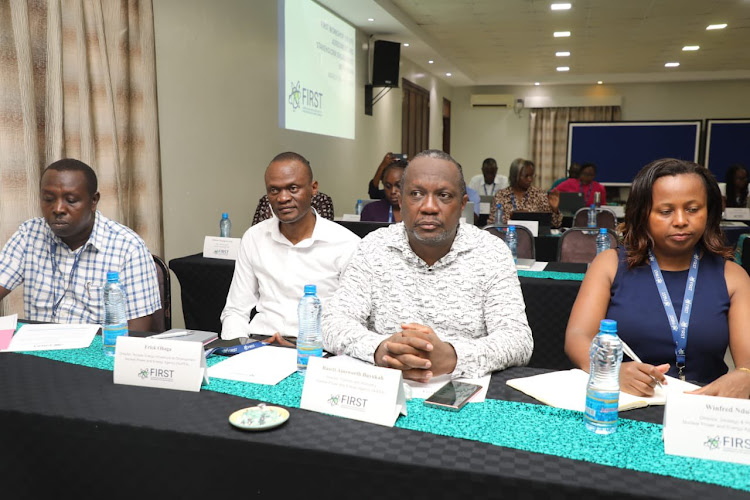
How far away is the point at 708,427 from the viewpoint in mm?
1016

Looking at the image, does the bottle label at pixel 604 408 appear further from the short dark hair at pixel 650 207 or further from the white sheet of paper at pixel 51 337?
the white sheet of paper at pixel 51 337

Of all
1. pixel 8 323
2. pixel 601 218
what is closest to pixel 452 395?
pixel 8 323

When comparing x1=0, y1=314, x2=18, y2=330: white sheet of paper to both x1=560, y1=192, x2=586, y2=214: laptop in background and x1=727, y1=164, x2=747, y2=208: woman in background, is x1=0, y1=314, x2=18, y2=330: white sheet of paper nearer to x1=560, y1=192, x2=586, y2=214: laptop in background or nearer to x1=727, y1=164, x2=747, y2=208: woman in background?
x1=560, y1=192, x2=586, y2=214: laptop in background

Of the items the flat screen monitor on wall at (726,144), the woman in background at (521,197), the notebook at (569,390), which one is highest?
the flat screen monitor on wall at (726,144)

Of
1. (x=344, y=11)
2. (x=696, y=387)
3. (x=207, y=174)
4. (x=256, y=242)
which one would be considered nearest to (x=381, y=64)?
(x=344, y=11)

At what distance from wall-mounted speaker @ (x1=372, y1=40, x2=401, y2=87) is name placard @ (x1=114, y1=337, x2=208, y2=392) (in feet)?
22.7

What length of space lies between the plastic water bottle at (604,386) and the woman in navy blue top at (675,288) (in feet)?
1.28

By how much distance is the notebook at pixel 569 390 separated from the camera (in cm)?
123

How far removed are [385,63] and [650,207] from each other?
21.6 feet

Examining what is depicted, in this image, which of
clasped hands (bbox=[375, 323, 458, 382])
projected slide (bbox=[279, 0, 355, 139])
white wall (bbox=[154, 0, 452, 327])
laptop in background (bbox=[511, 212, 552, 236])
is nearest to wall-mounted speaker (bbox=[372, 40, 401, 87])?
projected slide (bbox=[279, 0, 355, 139])

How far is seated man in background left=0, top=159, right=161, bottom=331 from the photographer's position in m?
2.17

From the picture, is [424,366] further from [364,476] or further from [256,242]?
[256,242]

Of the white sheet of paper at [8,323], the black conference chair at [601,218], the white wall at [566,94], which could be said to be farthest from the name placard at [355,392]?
the white wall at [566,94]

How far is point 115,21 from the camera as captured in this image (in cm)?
355
